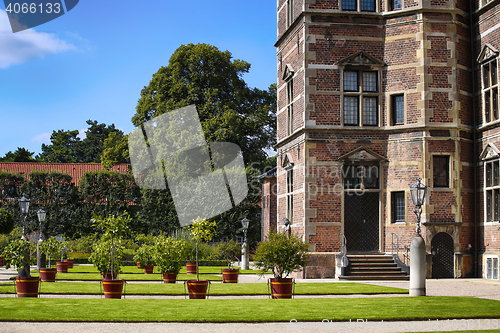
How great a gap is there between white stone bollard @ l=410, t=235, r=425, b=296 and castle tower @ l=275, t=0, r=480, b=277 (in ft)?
22.7

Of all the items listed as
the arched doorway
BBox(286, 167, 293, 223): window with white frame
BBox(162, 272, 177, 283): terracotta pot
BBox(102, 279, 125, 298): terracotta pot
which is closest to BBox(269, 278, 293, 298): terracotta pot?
BBox(102, 279, 125, 298): terracotta pot

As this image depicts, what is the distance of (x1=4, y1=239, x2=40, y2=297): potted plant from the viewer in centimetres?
1331

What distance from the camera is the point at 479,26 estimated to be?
21.5 metres

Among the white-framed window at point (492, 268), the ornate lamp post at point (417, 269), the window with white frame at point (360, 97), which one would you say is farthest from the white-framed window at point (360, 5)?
the ornate lamp post at point (417, 269)

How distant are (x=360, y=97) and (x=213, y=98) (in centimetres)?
1916

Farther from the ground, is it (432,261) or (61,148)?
(61,148)

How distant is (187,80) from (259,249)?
92.0ft

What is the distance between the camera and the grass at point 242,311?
9812 millimetres

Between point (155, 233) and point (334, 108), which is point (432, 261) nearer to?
point (334, 108)

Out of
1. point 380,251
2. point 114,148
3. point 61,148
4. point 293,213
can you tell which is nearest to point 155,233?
point 114,148

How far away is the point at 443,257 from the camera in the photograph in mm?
20953

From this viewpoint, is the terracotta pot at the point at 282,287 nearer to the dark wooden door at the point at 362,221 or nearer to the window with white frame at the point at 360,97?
the dark wooden door at the point at 362,221

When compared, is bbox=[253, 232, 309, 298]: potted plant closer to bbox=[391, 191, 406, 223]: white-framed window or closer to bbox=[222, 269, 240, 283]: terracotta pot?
bbox=[222, 269, 240, 283]: terracotta pot

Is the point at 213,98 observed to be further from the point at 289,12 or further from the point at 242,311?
the point at 242,311
